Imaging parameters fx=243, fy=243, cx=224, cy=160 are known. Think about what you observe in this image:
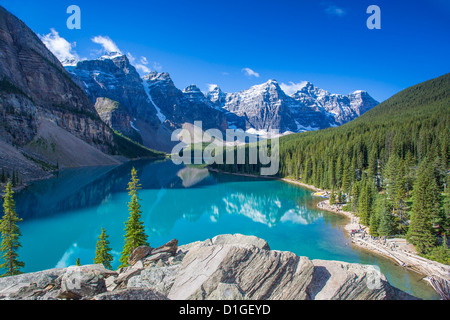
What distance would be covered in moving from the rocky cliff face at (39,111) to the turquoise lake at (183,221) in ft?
115

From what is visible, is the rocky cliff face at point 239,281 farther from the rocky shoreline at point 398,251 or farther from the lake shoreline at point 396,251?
the rocky shoreline at point 398,251

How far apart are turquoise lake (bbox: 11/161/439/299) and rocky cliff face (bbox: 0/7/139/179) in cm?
3508

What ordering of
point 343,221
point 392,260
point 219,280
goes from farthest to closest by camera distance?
point 343,221, point 392,260, point 219,280

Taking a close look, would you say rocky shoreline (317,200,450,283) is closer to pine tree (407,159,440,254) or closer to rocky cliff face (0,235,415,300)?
pine tree (407,159,440,254)

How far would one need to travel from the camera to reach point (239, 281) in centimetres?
891

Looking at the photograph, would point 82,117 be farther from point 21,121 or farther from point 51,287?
point 51,287

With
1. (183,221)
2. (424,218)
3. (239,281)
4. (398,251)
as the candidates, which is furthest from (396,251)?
(183,221)

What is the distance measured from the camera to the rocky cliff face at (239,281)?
8734mm

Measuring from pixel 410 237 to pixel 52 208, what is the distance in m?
56.4

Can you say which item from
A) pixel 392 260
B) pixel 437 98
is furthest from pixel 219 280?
pixel 437 98

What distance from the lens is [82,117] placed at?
149 metres

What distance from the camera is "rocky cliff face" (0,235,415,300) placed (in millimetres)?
8734

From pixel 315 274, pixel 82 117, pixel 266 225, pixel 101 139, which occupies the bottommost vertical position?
pixel 266 225

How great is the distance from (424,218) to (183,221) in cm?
3117
